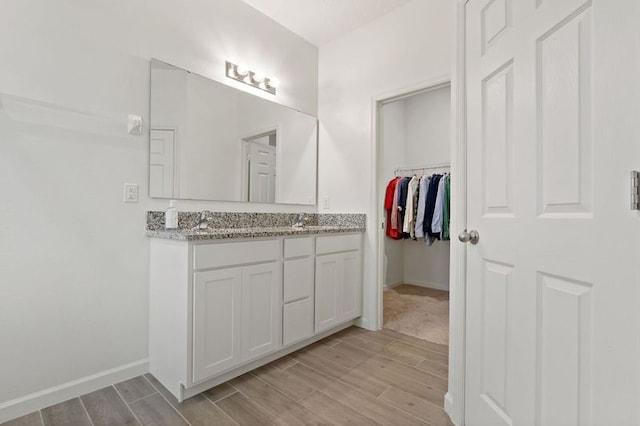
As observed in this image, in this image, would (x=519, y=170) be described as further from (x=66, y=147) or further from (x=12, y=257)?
(x=12, y=257)

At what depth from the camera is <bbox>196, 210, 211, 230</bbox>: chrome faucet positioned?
2.12 m

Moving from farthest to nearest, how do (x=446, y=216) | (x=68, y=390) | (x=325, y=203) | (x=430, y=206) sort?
(x=430, y=206) → (x=446, y=216) → (x=325, y=203) → (x=68, y=390)

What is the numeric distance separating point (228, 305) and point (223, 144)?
3.93 ft

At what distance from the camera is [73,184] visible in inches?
65.3

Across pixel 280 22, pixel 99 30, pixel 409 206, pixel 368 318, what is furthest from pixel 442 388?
pixel 280 22

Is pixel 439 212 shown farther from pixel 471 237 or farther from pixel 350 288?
pixel 471 237

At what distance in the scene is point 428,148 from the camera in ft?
14.0

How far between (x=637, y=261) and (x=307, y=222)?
2364mm

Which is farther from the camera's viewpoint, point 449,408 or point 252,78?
point 252,78

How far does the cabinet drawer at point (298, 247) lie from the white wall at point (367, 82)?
70cm

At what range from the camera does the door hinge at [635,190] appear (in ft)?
2.39

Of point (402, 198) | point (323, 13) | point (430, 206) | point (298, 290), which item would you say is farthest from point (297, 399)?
point (323, 13)

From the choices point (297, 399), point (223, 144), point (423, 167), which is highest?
point (423, 167)

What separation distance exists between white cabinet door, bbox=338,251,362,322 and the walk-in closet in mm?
506
